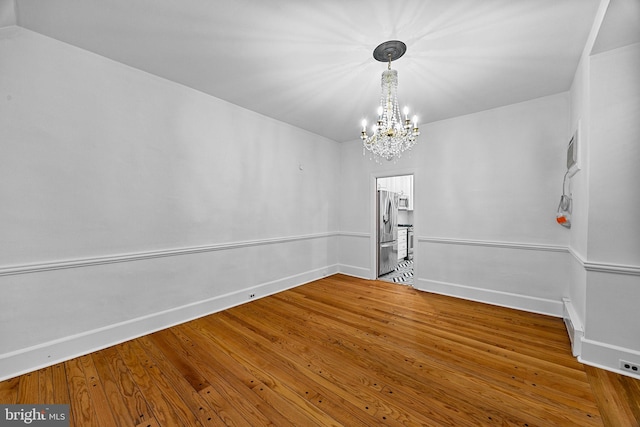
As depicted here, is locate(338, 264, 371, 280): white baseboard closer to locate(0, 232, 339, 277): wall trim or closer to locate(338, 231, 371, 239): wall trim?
locate(338, 231, 371, 239): wall trim

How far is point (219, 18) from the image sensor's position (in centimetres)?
188

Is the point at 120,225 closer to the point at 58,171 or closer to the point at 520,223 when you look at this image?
the point at 58,171

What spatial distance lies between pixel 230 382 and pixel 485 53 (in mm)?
3649

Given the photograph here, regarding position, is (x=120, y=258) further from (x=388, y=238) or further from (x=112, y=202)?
(x=388, y=238)

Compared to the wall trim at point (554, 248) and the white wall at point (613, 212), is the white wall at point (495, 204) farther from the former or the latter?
the white wall at point (613, 212)

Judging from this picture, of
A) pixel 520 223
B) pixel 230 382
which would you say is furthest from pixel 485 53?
pixel 230 382

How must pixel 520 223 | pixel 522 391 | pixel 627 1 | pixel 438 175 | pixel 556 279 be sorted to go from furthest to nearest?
1. pixel 438 175
2. pixel 520 223
3. pixel 556 279
4. pixel 522 391
5. pixel 627 1

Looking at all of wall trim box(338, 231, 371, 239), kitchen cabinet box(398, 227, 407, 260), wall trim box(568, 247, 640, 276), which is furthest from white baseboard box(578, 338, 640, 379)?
kitchen cabinet box(398, 227, 407, 260)

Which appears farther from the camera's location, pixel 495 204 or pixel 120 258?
pixel 495 204

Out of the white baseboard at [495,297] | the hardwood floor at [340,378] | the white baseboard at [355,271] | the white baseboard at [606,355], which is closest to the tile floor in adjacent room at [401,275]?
the white baseboard at [355,271]

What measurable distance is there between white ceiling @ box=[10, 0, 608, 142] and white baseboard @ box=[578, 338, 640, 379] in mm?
2634

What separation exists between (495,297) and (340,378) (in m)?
2.80

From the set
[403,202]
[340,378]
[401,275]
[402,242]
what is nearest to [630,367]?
[340,378]

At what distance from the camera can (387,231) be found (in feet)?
17.3
